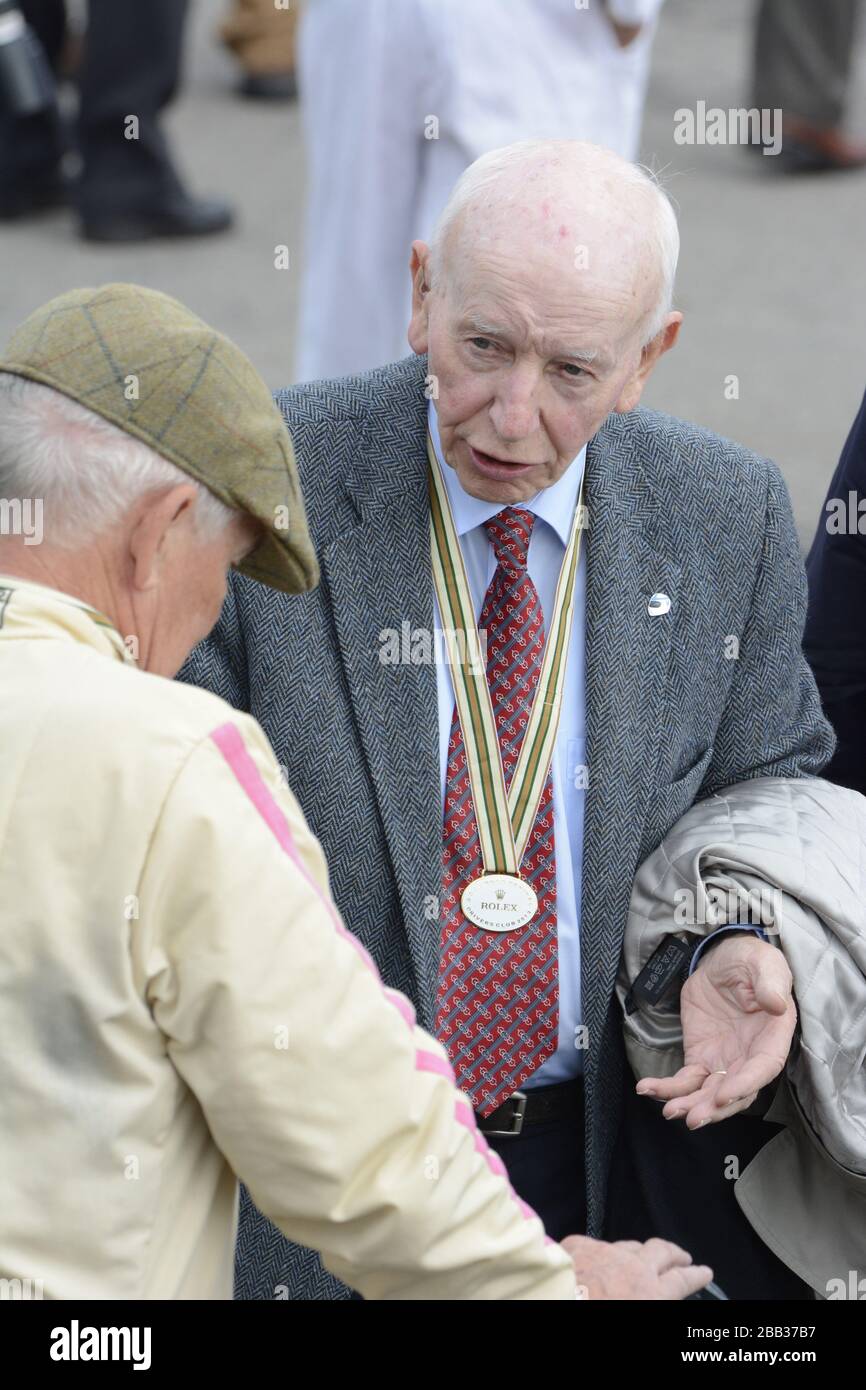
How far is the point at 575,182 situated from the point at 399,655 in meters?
0.63

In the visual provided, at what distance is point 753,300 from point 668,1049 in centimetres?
514

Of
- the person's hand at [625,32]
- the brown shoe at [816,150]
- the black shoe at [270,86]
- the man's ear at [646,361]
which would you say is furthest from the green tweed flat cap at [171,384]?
the black shoe at [270,86]

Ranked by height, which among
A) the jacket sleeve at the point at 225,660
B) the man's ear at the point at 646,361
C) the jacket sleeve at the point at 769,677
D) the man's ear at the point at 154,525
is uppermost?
the man's ear at the point at 154,525

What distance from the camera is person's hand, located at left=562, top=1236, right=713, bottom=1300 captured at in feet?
6.47

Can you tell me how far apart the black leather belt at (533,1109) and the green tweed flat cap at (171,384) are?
0.97 metres

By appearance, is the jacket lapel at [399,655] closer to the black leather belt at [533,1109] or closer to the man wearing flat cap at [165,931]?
the black leather belt at [533,1109]

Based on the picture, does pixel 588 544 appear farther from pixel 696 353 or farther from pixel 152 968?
pixel 696 353

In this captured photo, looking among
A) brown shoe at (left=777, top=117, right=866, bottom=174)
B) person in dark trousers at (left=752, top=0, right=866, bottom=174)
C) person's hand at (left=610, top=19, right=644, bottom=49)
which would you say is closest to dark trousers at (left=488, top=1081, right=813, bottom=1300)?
person's hand at (left=610, top=19, right=644, bottom=49)

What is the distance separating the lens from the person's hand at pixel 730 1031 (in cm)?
226

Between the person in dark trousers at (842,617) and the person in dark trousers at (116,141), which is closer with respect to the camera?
the person in dark trousers at (842,617)

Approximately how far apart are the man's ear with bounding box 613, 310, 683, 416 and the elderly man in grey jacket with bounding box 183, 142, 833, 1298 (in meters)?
0.01

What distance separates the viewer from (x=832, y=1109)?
237cm

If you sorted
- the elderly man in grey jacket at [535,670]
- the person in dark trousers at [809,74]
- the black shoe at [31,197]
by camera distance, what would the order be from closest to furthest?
the elderly man in grey jacket at [535,670]
the black shoe at [31,197]
the person in dark trousers at [809,74]

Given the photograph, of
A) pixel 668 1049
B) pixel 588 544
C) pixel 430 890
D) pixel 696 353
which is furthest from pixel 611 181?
pixel 696 353
